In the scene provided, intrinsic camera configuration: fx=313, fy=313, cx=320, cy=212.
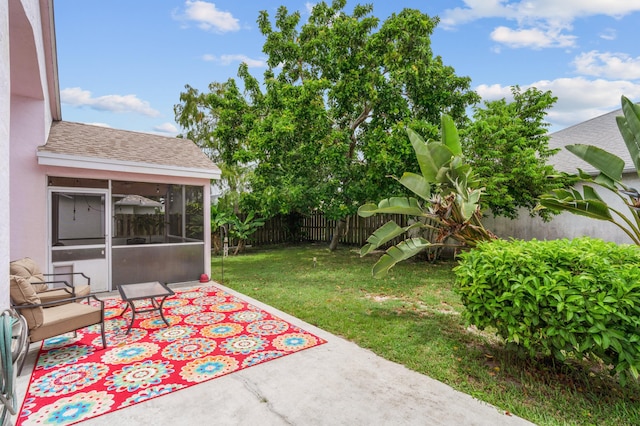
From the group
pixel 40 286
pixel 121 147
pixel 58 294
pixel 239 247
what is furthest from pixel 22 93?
pixel 239 247

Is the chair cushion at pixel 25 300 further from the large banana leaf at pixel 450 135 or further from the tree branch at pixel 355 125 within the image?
the tree branch at pixel 355 125

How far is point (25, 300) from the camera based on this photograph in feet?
12.3

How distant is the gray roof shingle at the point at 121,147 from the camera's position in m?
6.85

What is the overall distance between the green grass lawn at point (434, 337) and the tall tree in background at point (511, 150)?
2.86 metres

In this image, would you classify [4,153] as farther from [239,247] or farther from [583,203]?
[239,247]

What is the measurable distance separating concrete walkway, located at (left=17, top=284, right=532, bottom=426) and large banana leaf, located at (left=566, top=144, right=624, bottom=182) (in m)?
2.96

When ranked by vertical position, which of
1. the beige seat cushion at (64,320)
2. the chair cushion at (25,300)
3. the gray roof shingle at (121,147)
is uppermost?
the gray roof shingle at (121,147)

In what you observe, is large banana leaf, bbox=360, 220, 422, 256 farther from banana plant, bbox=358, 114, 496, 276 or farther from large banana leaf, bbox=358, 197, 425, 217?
large banana leaf, bbox=358, 197, 425, 217

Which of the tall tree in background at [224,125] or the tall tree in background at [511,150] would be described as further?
the tall tree in background at [224,125]

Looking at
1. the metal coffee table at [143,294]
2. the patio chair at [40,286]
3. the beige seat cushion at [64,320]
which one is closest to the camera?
the beige seat cushion at [64,320]

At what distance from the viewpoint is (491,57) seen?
34.6 ft

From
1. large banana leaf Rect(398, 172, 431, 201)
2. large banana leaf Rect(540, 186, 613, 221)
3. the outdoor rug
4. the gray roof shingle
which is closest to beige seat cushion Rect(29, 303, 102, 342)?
the outdoor rug

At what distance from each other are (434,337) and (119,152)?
7.75 metres

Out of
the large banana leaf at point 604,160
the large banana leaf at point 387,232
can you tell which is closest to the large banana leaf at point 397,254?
the large banana leaf at point 387,232
